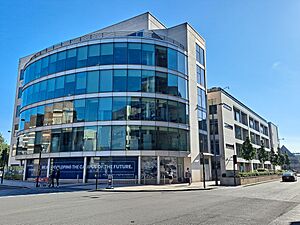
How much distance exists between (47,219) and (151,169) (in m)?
22.6

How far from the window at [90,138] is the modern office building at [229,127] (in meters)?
16.2

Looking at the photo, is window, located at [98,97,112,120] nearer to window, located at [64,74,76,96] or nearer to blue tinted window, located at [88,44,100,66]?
window, located at [64,74,76,96]

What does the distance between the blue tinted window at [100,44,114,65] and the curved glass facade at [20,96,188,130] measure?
4.86 meters

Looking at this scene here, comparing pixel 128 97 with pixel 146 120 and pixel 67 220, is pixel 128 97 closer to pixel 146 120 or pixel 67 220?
pixel 146 120

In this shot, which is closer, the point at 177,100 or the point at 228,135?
the point at 177,100

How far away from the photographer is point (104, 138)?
31.8 meters

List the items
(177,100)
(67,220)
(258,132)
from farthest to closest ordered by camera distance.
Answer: (258,132)
(177,100)
(67,220)

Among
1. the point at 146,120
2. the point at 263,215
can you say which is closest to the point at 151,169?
the point at 146,120

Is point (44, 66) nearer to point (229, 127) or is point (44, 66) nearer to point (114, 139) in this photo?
point (114, 139)

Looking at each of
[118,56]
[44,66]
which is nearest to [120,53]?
[118,56]

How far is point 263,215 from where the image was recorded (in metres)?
10.3

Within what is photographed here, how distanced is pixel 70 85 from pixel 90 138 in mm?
8002

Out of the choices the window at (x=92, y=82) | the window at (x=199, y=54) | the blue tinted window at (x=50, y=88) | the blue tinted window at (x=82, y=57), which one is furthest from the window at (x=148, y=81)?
the blue tinted window at (x=50, y=88)

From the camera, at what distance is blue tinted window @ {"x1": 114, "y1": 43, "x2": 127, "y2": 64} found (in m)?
33.8
